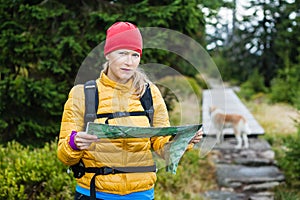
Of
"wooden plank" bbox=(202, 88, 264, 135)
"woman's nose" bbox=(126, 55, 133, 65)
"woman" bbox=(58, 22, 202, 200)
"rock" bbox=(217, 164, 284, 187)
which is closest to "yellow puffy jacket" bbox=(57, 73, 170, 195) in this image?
"woman" bbox=(58, 22, 202, 200)

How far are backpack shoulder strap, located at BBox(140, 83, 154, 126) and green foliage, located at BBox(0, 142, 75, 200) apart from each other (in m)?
1.88

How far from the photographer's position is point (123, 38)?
2.12 metres

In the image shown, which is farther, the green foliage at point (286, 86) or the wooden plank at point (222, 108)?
the green foliage at point (286, 86)

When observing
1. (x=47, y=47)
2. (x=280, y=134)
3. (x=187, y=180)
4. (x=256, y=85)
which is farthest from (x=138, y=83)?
(x=256, y=85)

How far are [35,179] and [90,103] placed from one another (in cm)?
199

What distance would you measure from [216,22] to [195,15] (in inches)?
24.5

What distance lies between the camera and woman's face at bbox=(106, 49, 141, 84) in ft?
6.92

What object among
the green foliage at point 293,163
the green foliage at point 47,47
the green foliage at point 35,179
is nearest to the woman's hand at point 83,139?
the green foliage at point 35,179

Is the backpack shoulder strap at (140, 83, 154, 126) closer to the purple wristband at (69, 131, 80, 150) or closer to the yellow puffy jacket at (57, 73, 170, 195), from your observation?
the yellow puffy jacket at (57, 73, 170, 195)

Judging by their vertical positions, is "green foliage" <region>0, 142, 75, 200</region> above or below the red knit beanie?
below

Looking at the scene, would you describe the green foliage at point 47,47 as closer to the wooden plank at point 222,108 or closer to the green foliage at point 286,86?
the wooden plank at point 222,108

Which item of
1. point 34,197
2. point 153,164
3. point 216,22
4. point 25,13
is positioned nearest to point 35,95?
point 25,13

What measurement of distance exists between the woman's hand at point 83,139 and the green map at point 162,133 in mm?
22

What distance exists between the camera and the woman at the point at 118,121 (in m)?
2.10
